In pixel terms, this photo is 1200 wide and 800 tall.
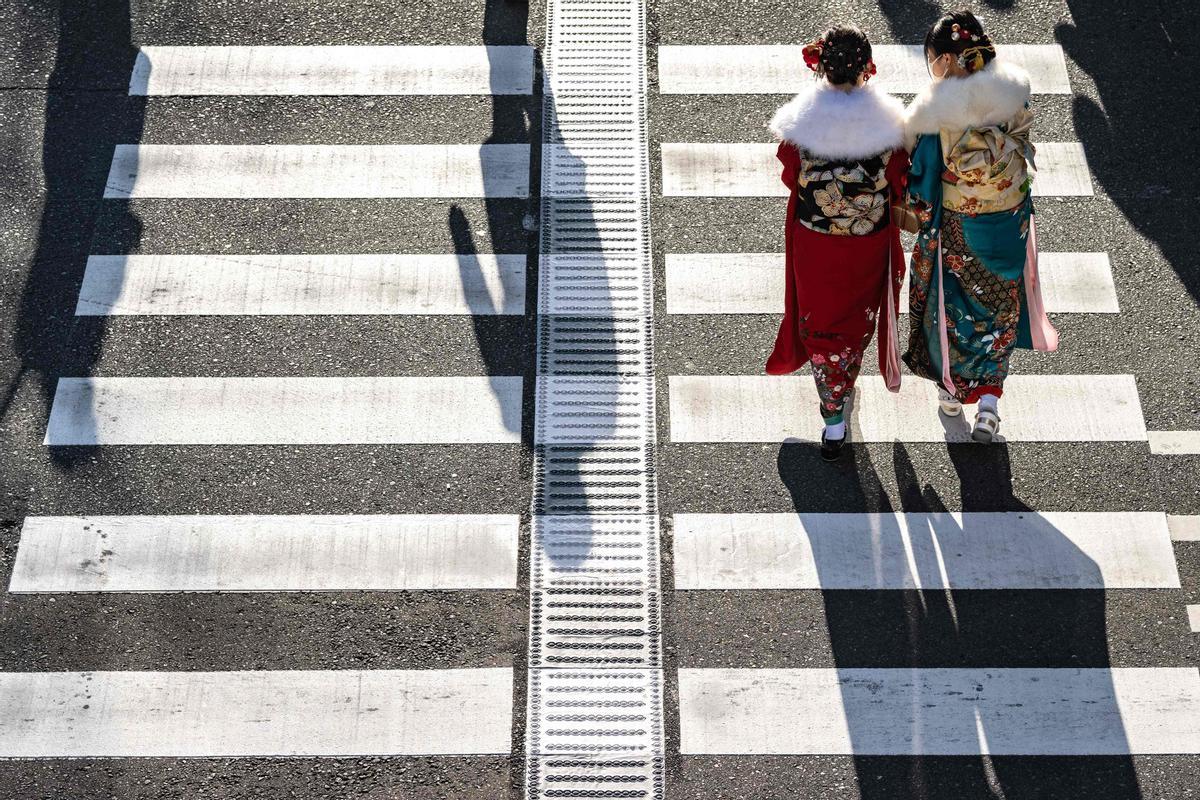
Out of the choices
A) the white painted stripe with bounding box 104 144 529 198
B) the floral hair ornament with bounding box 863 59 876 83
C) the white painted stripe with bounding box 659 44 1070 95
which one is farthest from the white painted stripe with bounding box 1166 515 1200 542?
the white painted stripe with bounding box 104 144 529 198

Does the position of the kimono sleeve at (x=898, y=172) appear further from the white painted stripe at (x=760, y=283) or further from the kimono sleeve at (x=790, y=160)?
the white painted stripe at (x=760, y=283)

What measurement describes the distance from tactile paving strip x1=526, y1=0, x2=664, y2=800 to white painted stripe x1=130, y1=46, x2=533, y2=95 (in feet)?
0.92

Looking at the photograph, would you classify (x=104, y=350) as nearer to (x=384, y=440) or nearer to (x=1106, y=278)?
(x=384, y=440)

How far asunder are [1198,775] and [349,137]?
5.08 m

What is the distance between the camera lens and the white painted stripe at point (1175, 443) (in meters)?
6.11

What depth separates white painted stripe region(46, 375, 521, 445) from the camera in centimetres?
618

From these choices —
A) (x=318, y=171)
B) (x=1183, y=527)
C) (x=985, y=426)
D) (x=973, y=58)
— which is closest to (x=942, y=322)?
(x=985, y=426)

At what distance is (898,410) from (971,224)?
45.0 inches

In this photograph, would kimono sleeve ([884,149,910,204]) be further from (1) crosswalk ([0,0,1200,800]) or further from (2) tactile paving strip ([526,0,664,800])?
(2) tactile paving strip ([526,0,664,800])

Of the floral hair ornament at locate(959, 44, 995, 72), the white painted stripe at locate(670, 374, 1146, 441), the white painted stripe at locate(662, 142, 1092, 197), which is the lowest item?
the white painted stripe at locate(670, 374, 1146, 441)

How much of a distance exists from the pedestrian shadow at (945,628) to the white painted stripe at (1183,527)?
0.44 m

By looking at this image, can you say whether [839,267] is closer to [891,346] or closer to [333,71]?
[891,346]

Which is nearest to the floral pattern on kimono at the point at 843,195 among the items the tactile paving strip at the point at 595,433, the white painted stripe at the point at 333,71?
the tactile paving strip at the point at 595,433

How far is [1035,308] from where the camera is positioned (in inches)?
231
